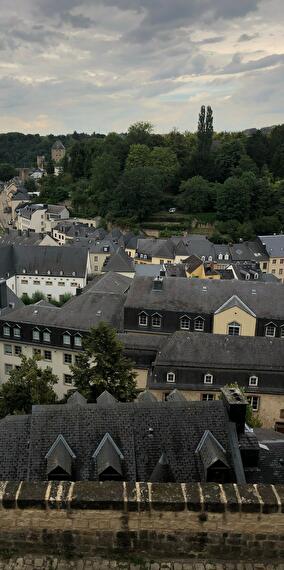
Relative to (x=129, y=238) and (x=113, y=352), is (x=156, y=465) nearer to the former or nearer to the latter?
(x=113, y=352)

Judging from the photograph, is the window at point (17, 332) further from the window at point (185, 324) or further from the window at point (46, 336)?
the window at point (185, 324)

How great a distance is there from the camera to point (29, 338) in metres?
34.8

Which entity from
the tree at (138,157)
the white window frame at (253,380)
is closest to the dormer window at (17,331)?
the white window frame at (253,380)

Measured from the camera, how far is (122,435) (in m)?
15.8

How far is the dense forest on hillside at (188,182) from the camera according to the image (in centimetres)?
9569

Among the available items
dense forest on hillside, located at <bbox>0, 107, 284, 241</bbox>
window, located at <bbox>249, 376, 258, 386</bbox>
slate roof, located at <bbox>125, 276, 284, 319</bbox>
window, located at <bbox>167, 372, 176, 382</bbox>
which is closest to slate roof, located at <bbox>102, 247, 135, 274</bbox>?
slate roof, located at <bbox>125, 276, 284, 319</bbox>

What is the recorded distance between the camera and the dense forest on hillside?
9569 centimetres

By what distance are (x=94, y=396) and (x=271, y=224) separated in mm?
74390

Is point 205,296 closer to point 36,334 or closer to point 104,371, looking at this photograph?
point 36,334

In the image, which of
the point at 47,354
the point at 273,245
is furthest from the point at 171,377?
the point at 273,245

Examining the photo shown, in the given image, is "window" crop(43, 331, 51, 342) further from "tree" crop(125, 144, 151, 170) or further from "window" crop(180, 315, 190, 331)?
"tree" crop(125, 144, 151, 170)

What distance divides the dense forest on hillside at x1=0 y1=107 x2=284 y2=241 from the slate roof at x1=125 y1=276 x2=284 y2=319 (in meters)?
53.6

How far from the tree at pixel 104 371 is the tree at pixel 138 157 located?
3689 inches

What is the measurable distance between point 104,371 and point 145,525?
18.9 meters
